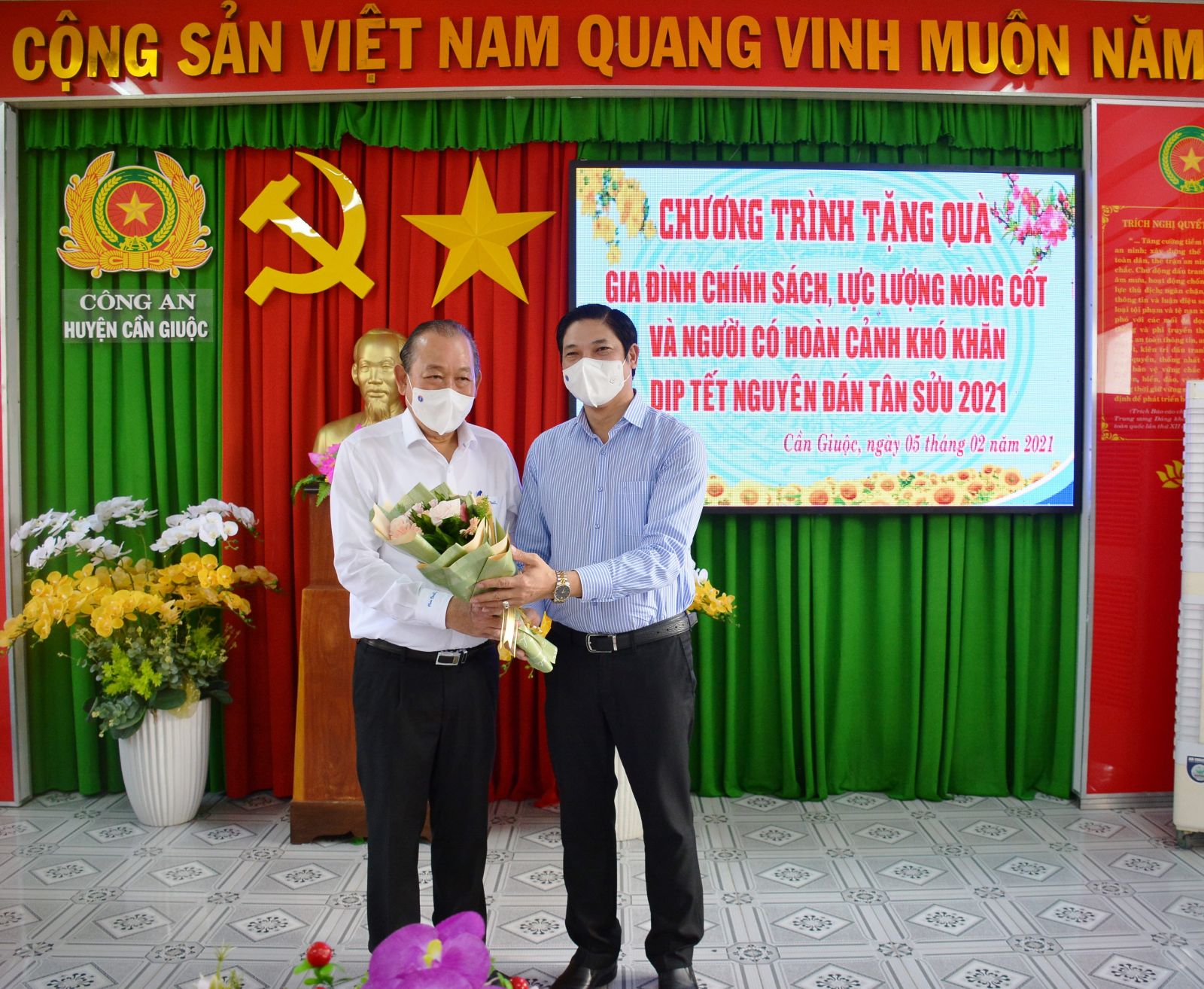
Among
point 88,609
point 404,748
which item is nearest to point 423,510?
point 404,748

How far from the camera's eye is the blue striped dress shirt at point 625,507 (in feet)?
6.63

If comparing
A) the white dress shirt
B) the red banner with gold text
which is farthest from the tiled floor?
the red banner with gold text

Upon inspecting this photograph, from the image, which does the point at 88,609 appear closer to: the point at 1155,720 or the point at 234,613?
the point at 234,613

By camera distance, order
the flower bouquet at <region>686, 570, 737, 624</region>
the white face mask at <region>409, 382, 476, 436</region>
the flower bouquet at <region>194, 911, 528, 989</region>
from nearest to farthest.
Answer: the flower bouquet at <region>194, 911, 528, 989</region>
the white face mask at <region>409, 382, 476, 436</region>
the flower bouquet at <region>686, 570, 737, 624</region>

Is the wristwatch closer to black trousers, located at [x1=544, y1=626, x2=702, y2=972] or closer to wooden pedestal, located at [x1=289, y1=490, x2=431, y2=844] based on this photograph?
black trousers, located at [x1=544, y1=626, x2=702, y2=972]

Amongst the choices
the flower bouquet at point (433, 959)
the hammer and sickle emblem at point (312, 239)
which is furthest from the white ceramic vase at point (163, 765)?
the flower bouquet at point (433, 959)

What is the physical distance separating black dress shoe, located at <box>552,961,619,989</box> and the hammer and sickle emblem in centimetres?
236

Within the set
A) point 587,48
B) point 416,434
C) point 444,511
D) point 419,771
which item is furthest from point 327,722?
point 587,48

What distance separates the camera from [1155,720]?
336 centimetres

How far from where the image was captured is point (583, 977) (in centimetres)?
213

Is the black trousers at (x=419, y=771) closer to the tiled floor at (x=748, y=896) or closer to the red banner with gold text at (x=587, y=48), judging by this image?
the tiled floor at (x=748, y=896)

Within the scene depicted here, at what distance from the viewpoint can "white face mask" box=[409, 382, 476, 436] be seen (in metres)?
2.02

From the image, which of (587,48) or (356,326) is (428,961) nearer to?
(356,326)

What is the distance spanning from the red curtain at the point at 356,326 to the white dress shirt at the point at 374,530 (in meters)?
1.30
